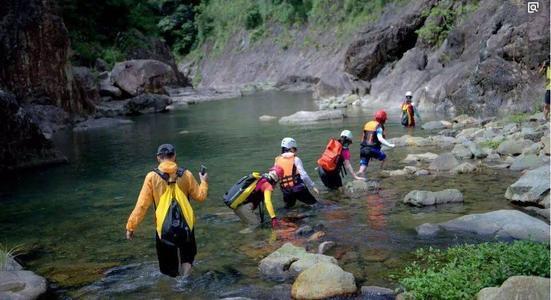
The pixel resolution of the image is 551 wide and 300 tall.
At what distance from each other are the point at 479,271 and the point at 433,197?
4.53 meters

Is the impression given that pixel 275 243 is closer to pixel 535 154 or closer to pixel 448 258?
pixel 448 258

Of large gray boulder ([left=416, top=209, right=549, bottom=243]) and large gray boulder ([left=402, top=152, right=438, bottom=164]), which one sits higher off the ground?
large gray boulder ([left=416, top=209, right=549, bottom=243])

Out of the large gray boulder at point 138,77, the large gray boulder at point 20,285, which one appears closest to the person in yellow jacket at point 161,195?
the large gray boulder at point 20,285

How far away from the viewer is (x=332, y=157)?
12.0 m

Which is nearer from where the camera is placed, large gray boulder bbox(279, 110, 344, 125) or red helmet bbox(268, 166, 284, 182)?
red helmet bbox(268, 166, 284, 182)

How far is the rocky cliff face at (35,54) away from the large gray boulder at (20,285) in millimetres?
24568

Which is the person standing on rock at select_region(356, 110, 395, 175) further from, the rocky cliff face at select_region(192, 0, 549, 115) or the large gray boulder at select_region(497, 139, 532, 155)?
the rocky cliff face at select_region(192, 0, 549, 115)

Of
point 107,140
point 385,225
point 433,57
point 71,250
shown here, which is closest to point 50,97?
point 107,140

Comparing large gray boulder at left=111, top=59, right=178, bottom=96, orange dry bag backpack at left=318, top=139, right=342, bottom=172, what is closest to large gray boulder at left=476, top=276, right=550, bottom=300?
orange dry bag backpack at left=318, top=139, right=342, bottom=172

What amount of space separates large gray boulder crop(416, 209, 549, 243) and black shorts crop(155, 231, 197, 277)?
357cm

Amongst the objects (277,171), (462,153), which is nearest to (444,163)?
(462,153)

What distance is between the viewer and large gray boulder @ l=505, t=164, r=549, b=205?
9602mm

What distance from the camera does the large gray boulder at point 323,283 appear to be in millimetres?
6484

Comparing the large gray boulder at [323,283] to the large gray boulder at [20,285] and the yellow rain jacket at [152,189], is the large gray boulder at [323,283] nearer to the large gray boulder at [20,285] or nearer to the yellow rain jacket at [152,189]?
the yellow rain jacket at [152,189]
